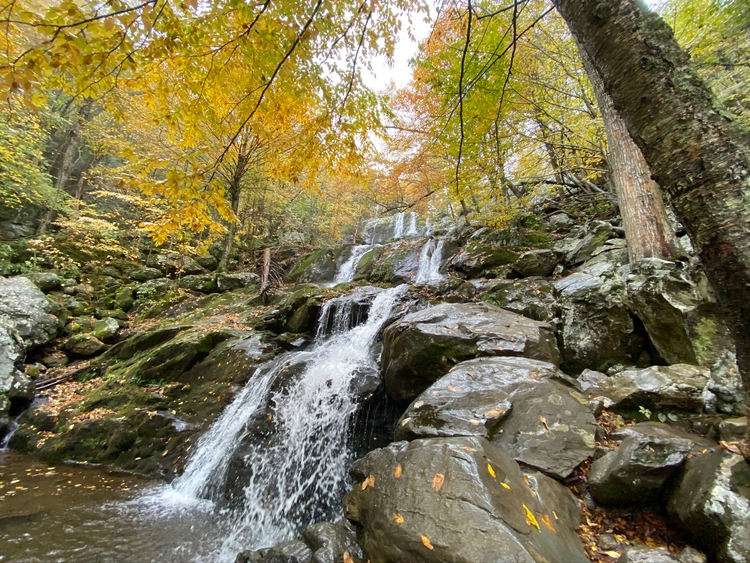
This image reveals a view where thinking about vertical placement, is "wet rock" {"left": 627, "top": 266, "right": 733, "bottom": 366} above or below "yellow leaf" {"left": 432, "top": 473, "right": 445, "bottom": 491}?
above

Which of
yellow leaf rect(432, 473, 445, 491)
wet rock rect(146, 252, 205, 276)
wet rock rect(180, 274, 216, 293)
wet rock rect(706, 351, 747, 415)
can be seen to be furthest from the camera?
wet rock rect(146, 252, 205, 276)

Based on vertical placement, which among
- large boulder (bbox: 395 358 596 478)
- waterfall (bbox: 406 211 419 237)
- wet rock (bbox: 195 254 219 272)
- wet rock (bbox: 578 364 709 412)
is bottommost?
large boulder (bbox: 395 358 596 478)

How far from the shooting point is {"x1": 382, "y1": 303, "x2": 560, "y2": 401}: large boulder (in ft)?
13.9

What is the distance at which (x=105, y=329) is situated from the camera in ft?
30.5

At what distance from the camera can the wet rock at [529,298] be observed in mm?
5291

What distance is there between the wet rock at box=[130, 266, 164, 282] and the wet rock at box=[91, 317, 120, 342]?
3.59 m

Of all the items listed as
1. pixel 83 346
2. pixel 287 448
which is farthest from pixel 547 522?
pixel 83 346

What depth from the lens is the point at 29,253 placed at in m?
11.1

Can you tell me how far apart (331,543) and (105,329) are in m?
10.4

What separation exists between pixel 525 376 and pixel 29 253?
53.1 feet

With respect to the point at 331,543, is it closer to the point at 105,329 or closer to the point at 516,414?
the point at 516,414

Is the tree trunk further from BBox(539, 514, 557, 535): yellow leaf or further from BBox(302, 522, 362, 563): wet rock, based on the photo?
BBox(302, 522, 362, 563): wet rock

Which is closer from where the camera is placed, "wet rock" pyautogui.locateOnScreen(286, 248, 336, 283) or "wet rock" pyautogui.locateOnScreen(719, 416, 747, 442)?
"wet rock" pyautogui.locateOnScreen(719, 416, 747, 442)

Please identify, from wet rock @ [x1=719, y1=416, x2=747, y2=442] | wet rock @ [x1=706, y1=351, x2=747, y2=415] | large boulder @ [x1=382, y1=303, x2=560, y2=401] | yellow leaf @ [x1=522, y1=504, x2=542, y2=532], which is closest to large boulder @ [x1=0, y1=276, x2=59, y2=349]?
large boulder @ [x1=382, y1=303, x2=560, y2=401]
